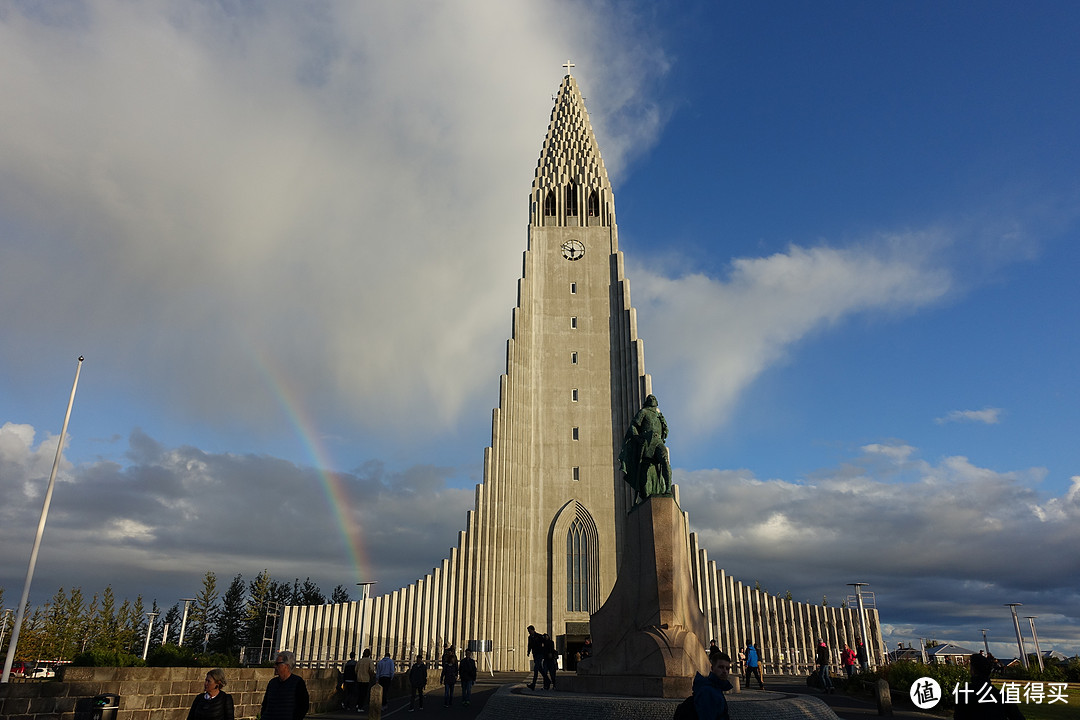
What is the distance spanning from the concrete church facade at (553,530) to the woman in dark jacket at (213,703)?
29.7 metres

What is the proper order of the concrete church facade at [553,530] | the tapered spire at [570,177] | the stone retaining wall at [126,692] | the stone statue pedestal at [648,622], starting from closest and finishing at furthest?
1. the stone retaining wall at [126,692]
2. the stone statue pedestal at [648,622]
3. the concrete church facade at [553,530]
4. the tapered spire at [570,177]

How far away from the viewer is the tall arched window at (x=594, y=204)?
46156 mm

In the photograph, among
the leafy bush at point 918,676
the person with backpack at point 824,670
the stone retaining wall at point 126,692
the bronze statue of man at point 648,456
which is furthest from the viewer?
the person with backpack at point 824,670

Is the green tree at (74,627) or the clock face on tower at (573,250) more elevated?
the clock face on tower at (573,250)

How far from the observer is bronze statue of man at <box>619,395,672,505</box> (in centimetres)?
1605

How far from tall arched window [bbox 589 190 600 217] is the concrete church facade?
9.39 ft

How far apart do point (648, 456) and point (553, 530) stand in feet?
74.0

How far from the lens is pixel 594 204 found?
1832 inches

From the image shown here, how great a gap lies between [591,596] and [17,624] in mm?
26215

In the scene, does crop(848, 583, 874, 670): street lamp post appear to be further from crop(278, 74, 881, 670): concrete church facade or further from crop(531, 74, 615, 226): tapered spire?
crop(531, 74, 615, 226): tapered spire

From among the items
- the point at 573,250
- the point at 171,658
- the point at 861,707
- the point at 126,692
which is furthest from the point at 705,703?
the point at 573,250

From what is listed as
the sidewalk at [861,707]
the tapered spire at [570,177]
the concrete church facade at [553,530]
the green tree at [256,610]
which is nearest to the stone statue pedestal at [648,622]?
the sidewalk at [861,707]

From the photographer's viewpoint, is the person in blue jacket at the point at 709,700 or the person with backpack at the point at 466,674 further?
the person with backpack at the point at 466,674

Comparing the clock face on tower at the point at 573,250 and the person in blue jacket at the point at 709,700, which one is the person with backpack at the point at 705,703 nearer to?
the person in blue jacket at the point at 709,700
